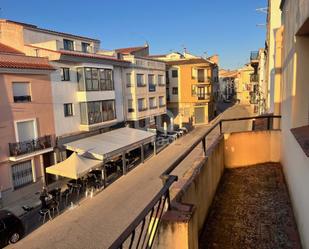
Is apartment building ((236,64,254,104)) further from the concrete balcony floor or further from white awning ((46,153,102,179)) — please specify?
the concrete balcony floor

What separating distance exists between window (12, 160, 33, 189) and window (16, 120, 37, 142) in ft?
5.40

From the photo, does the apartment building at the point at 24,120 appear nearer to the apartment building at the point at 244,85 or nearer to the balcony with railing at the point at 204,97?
the balcony with railing at the point at 204,97

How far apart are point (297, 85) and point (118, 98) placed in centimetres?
2504

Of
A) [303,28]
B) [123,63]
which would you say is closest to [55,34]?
[123,63]

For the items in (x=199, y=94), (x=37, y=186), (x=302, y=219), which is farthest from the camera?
(x=199, y=94)

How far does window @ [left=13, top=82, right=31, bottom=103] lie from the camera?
1773 centimetres

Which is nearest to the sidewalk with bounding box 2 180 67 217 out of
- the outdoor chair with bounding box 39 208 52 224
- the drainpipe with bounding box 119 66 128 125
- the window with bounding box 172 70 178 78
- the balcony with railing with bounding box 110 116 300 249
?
the outdoor chair with bounding box 39 208 52 224

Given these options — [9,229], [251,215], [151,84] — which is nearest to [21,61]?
[9,229]

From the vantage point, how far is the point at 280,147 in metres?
9.12

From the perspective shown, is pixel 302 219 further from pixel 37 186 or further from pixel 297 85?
pixel 37 186

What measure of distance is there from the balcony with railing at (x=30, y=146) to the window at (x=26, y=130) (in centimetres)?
28

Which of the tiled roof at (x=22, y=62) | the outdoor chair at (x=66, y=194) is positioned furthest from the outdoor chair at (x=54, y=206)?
the tiled roof at (x=22, y=62)

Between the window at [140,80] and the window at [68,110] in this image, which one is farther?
the window at [140,80]

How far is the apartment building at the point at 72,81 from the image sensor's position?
21.2 m
